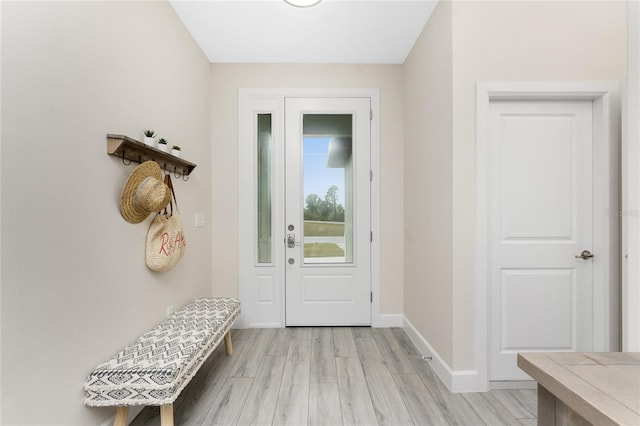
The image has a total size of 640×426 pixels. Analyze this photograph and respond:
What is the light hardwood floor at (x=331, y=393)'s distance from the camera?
1.70 m

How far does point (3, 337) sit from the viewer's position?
39.8 inches

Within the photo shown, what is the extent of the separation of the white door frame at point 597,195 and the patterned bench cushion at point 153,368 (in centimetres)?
184

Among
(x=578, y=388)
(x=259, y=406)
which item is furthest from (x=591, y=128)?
(x=259, y=406)

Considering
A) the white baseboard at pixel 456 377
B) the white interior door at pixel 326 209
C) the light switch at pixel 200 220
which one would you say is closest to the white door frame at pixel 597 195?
the white baseboard at pixel 456 377

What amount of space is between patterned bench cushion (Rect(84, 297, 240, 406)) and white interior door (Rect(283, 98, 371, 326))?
1.34m

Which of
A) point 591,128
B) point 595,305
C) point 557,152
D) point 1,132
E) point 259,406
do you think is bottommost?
point 259,406

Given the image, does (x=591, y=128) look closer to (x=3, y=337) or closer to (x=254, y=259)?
(x=254, y=259)

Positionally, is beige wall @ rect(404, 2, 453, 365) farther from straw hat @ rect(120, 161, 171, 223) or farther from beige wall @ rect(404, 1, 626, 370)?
straw hat @ rect(120, 161, 171, 223)

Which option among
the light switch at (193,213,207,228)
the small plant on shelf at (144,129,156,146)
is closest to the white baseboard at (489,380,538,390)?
the light switch at (193,213,207,228)

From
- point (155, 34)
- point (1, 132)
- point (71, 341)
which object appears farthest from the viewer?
point (155, 34)

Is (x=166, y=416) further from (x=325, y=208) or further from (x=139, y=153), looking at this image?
(x=325, y=208)

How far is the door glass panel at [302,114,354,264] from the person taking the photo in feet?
10.1

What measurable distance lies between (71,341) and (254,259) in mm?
1831

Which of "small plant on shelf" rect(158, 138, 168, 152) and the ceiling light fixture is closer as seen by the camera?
"small plant on shelf" rect(158, 138, 168, 152)
